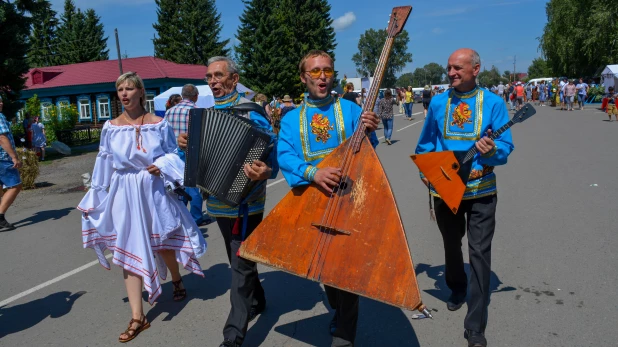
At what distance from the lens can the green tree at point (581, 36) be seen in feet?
127

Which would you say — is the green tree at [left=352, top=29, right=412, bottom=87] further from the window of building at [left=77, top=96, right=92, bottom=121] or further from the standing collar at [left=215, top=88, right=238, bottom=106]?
the standing collar at [left=215, top=88, right=238, bottom=106]

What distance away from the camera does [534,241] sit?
19.0 feet

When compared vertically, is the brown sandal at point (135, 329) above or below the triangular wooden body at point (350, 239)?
below

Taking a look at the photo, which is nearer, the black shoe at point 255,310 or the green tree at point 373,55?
the black shoe at point 255,310

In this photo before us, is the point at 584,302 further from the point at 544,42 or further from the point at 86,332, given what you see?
the point at 544,42

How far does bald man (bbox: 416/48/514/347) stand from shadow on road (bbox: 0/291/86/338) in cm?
352

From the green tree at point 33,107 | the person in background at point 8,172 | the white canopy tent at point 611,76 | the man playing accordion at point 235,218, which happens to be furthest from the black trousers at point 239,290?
the white canopy tent at point 611,76

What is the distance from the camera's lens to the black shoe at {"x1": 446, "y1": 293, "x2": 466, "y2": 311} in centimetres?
418

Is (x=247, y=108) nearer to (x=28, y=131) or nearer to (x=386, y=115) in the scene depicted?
(x=386, y=115)

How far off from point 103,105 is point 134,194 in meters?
42.1

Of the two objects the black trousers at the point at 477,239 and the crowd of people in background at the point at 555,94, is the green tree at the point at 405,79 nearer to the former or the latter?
the crowd of people in background at the point at 555,94

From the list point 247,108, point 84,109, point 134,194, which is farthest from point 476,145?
point 84,109

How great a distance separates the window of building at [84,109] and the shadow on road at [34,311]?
1656 inches

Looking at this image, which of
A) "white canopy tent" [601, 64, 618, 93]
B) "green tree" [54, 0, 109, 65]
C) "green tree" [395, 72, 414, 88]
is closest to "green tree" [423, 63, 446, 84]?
"green tree" [395, 72, 414, 88]
